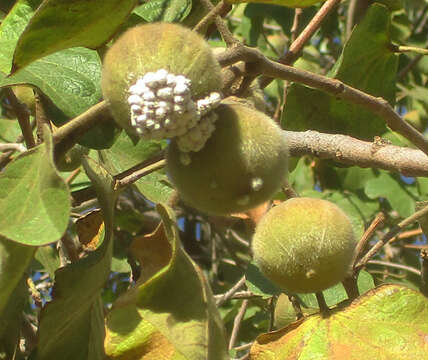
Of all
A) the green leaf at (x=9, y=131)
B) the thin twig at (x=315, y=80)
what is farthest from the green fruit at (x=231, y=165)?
the green leaf at (x=9, y=131)

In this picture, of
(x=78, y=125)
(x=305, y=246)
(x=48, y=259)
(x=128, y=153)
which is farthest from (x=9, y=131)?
(x=305, y=246)

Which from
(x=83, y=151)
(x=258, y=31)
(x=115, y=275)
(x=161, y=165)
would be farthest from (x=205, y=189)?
(x=115, y=275)

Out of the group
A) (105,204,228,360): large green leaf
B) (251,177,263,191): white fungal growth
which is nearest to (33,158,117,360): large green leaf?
(105,204,228,360): large green leaf

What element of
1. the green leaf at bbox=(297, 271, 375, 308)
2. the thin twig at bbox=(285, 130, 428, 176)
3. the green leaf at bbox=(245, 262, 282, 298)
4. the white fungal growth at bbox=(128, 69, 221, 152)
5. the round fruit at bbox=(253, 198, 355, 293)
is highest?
the white fungal growth at bbox=(128, 69, 221, 152)

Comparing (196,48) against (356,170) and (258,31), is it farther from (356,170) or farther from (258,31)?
(356,170)

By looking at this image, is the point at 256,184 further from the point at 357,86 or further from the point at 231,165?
the point at 357,86

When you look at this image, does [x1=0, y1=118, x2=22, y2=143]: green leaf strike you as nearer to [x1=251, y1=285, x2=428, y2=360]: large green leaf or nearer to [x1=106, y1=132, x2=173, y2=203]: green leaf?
[x1=106, y1=132, x2=173, y2=203]: green leaf
